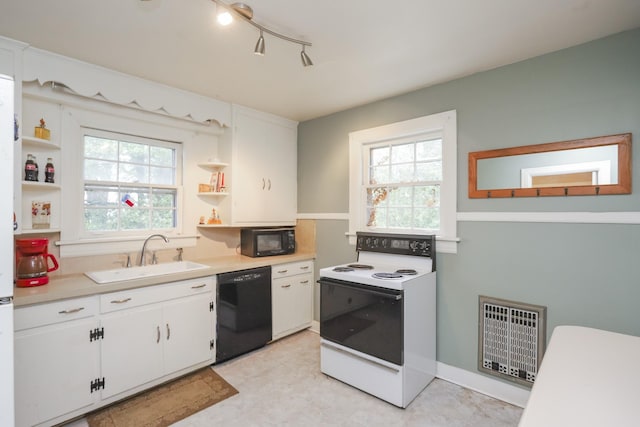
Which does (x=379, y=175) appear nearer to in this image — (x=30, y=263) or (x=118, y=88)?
(x=118, y=88)

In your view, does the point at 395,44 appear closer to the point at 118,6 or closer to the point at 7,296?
the point at 118,6

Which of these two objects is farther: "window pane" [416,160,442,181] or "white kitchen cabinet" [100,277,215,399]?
"window pane" [416,160,442,181]

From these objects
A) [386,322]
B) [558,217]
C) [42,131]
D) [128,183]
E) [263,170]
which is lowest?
[386,322]

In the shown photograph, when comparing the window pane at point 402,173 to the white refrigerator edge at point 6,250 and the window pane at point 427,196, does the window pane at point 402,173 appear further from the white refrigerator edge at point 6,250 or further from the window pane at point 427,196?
the white refrigerator edge at point 6,250

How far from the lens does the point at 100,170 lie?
2648mm

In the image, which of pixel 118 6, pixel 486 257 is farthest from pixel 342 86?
pixel 486 257

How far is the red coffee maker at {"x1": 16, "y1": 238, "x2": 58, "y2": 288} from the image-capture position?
201cm

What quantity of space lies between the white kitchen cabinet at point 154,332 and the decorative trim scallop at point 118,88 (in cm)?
151

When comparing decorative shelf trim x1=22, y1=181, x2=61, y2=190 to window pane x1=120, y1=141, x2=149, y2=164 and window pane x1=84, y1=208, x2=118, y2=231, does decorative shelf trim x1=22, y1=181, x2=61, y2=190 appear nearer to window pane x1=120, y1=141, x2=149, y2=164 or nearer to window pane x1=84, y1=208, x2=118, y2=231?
window pane x1=84, y1=208, x2=118, y2=231

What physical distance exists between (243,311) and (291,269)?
0.70 meters

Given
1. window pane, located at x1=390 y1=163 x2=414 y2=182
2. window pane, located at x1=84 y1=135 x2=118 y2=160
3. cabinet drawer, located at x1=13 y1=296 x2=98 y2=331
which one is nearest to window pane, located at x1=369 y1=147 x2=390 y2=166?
window pane, located at x1=390 y1=163 x2=414 y2=182

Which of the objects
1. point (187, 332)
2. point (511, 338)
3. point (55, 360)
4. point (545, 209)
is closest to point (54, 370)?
point (55, 360)

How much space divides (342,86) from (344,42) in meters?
0.70

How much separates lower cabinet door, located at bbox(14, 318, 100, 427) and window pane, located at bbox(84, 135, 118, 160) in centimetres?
139
